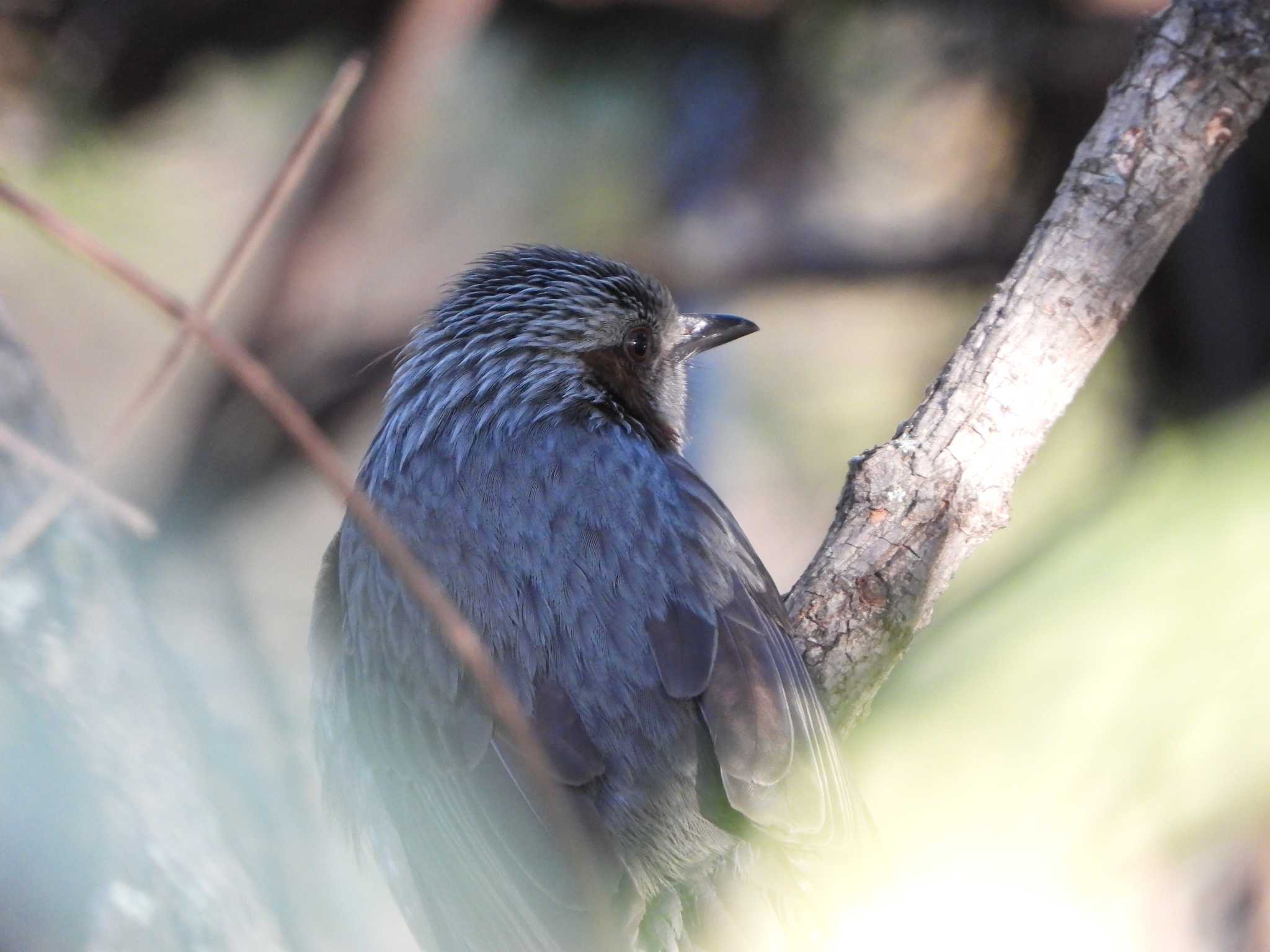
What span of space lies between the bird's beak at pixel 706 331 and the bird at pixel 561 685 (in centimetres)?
44

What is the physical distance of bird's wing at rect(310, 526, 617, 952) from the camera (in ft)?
8.63

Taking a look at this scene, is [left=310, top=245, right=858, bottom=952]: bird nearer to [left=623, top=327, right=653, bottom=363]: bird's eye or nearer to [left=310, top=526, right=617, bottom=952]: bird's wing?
[left=310, top=526, right=617, bottom=952]: bird's wing

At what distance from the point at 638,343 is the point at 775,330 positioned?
3297 millimetres

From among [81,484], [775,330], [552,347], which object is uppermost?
[775,330]

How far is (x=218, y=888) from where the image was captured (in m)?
3.03

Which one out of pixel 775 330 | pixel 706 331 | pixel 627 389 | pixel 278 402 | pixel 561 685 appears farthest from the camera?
pixel 775 330

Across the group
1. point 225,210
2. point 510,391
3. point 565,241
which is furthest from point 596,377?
point 225,210

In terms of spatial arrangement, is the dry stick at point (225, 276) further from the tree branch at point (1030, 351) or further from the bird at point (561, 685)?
the tree branch at point (1030, 351)

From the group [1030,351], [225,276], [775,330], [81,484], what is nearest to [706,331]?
[1030,351]

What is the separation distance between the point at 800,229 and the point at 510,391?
3897 mm

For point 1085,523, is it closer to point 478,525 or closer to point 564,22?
point 478,525

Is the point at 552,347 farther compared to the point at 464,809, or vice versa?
the point at 552,347

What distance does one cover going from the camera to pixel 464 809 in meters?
2.80

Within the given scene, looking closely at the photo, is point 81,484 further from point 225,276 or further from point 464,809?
point 464,809
